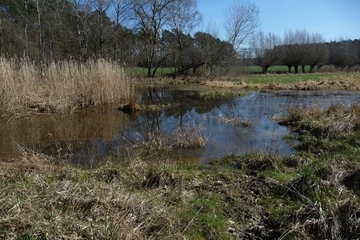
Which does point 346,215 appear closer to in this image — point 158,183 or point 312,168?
point 312,168

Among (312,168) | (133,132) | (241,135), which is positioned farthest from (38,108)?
(312,168)

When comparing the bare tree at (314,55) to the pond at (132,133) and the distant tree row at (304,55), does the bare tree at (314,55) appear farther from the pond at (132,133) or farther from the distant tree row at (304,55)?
the pond at (132,133)

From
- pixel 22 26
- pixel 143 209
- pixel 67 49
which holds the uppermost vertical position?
pixel 22 26

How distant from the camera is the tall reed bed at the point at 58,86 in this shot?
7.88 metres

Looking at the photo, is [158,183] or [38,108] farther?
[38,108]

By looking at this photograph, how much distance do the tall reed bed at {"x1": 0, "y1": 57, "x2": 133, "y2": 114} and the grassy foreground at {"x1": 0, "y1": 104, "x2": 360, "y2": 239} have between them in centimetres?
470

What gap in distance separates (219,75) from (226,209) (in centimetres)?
2333

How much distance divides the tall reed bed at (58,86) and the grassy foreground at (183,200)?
4.70 m

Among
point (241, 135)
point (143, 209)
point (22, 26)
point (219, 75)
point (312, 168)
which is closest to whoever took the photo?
point (143, 209)

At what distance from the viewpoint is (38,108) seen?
28.6 ft

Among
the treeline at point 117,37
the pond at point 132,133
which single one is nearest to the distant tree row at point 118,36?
the treeline at point 117,37

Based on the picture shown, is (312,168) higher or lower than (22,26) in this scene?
lower

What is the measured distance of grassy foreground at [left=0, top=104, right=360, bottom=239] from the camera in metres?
2.34

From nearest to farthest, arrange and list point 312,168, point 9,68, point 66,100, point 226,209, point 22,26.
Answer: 1. point 226,209
2. point 312,168
3. point 9,68
4. point 66,100
5. point 22,26
